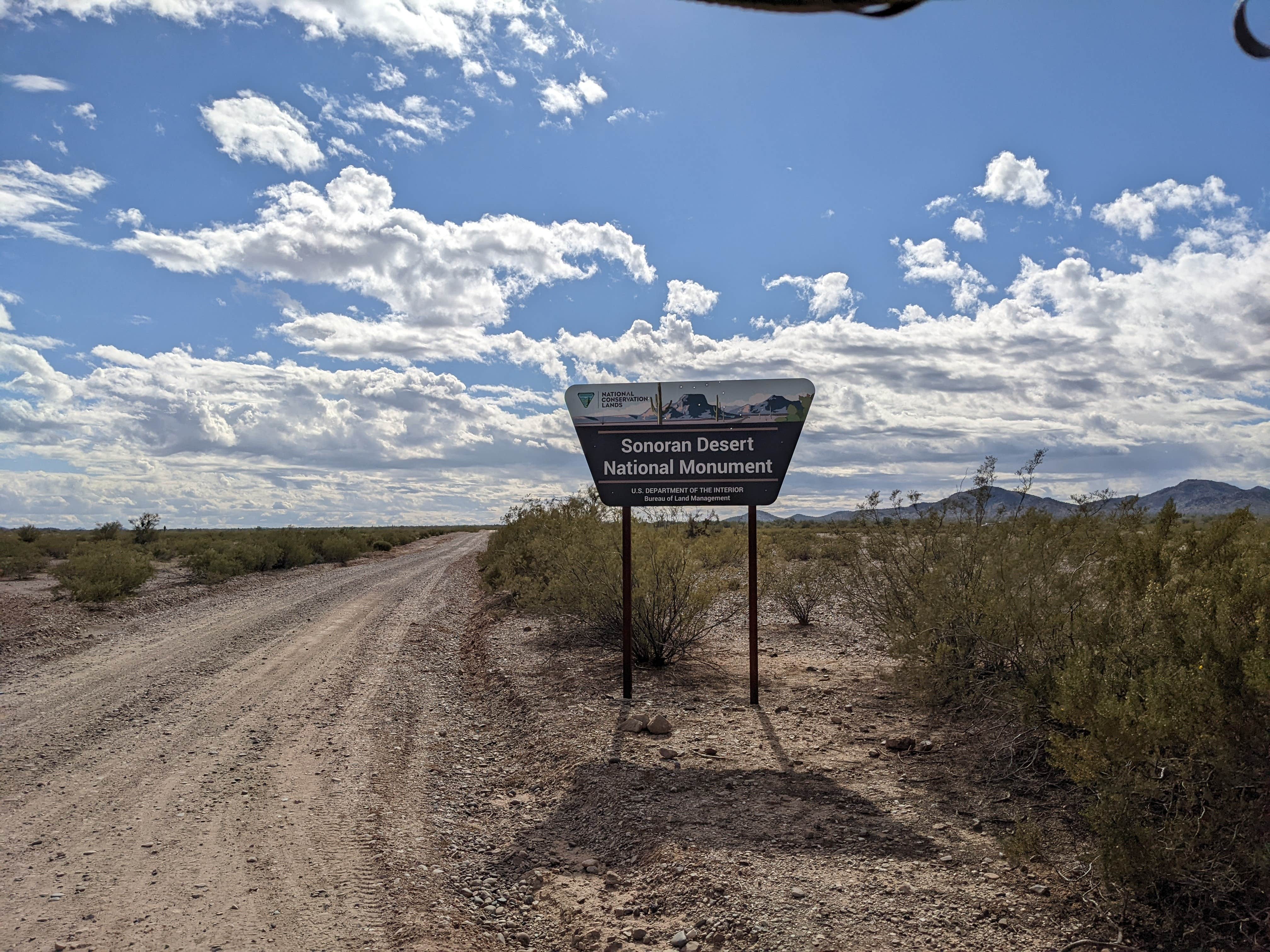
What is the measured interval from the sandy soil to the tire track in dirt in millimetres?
28

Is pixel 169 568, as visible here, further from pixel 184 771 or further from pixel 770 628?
pixel 184 771

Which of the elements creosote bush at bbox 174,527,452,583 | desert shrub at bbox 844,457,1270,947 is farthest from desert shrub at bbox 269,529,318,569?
desert shrub at bbox 844,457,1270,947

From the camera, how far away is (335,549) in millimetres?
41781

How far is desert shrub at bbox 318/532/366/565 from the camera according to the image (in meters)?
41.6

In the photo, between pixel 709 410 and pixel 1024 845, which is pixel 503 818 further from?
pixel 709 410

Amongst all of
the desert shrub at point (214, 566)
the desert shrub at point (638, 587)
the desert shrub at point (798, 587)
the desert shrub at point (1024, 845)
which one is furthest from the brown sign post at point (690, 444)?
the desert shrub at point (214, 566)

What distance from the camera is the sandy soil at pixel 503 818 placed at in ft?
15.4

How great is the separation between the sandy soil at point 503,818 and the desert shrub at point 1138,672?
20.4 inches

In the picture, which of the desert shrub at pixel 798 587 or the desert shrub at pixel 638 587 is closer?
the desert shrub at pixel 638 587

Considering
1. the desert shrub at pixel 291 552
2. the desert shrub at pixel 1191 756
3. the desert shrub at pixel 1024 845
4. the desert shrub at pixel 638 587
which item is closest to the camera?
the desert shrub at pixel 1191 756

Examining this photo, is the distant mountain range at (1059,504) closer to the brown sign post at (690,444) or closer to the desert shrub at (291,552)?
the brown sign post at (690,444)

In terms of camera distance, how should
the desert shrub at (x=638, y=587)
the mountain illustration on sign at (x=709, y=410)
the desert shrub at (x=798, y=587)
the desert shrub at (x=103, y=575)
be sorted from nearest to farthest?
the mountain illustration on sign at (x=709, y=410) < the desert shrub at (x=638, y=587) < the desert shrub at (x=798, y=587) < the desert shrub at (x=103, y=575)

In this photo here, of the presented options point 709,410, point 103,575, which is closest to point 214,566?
point 103,575

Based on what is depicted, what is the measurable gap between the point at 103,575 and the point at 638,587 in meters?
17.2
